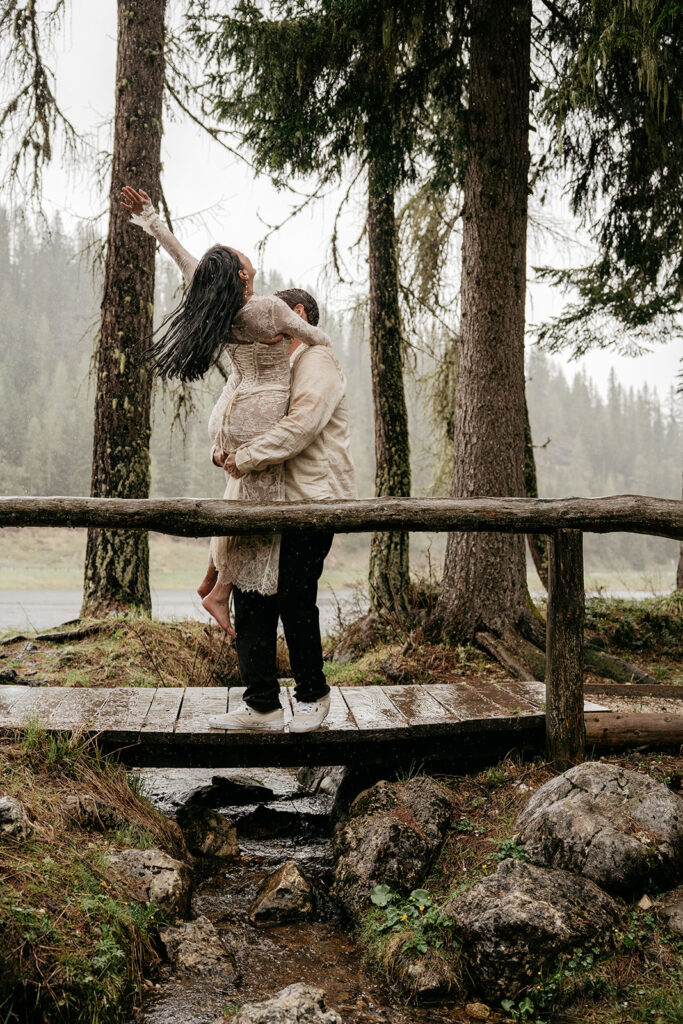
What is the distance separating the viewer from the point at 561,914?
295cm

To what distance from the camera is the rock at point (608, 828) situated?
323 centimetres

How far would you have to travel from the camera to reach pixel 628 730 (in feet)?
14.3

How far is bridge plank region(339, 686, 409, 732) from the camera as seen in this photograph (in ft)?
13.8

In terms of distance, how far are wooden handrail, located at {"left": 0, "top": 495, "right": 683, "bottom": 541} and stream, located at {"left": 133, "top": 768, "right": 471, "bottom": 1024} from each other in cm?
180

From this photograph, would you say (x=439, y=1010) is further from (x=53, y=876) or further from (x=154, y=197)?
(x=154, y=197)

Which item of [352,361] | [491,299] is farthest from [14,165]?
[352,361]

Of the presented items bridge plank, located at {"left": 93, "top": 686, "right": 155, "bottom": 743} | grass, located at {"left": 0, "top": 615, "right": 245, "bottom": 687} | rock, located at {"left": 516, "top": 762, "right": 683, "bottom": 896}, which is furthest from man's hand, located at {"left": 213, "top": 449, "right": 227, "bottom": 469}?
grass, located at {"left": 0, "top": 615, "right": 245, "bottom": 687}

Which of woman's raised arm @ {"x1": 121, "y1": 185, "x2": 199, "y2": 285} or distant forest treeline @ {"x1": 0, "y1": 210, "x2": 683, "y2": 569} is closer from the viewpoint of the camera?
woman's raised arm @ {"x1": 121, "y1": 185, "x2": 199, "y2": 285}

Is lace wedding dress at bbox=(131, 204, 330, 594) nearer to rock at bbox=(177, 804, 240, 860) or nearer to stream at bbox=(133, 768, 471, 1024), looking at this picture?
rock at bbox=(177, 804, 240, 860)

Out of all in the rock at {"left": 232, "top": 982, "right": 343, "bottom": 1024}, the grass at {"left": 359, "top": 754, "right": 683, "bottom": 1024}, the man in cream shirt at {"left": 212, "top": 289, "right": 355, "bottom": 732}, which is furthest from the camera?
the man in cream shirt at {"left": 212, "top": 289, "right": 355, "bottom": 732}

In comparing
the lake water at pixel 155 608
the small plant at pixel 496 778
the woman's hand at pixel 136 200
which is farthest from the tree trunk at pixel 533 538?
the woman's hand at pixel 136 200

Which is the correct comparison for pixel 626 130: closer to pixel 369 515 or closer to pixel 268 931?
pixel 369 515

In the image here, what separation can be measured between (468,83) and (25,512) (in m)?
5.47

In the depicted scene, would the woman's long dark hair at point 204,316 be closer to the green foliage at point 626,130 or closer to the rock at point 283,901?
the rock at point 283,901
